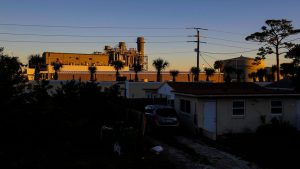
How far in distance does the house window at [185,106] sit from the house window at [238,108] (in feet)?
10.8

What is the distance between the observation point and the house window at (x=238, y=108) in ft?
78.8

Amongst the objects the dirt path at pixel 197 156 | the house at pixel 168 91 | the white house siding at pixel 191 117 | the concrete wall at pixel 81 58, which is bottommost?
the dirt path at pixel 197 156

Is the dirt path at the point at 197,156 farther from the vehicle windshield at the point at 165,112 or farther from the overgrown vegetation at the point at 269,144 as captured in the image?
the vehicle windshield at the point at 165,112

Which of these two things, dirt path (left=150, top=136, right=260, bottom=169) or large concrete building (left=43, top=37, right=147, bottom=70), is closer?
dirt path (left=150, top=136, right=260, bottom=169)

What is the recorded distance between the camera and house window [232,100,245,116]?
24.0m

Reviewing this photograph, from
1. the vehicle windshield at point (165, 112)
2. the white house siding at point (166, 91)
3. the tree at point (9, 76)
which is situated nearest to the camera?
the tree at point (9, 76)

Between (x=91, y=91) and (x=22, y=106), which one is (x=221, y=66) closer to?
(x=91, y=91)

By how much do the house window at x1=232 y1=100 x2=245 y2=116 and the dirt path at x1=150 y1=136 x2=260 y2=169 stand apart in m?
4.18

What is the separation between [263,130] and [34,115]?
1650 cm

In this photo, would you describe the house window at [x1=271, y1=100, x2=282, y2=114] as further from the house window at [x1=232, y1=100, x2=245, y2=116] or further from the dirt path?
the dirt path

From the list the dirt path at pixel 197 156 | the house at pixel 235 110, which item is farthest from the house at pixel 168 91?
the dirt path at pixel 197 156

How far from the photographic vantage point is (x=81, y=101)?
18406mm

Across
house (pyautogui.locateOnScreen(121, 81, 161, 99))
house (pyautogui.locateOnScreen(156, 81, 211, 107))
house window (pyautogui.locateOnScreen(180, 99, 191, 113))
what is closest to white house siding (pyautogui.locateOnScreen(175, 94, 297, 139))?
house window (pyautogui.locateOnScreen(180, 99, 191, 113))

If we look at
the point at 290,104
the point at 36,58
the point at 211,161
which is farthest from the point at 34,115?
the point at 36,58
